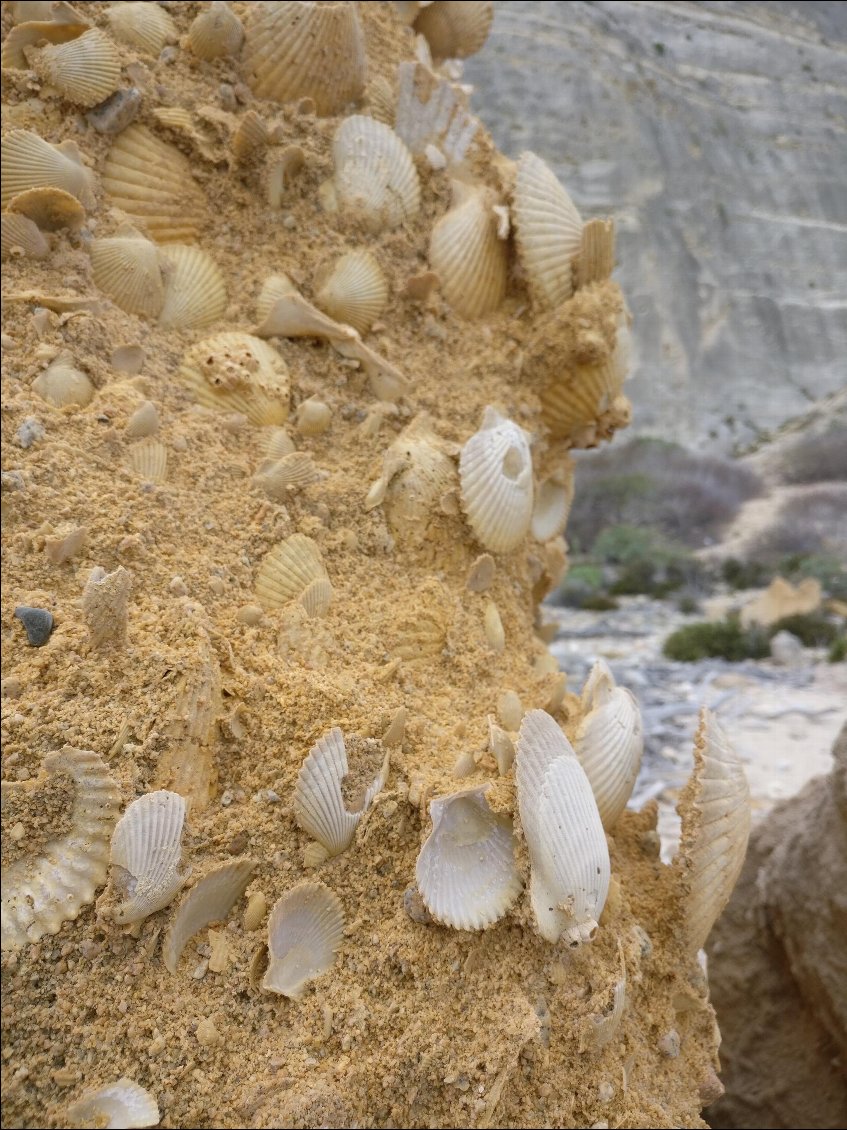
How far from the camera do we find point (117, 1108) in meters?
1.13

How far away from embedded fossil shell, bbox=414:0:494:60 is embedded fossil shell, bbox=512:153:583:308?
0.75 meters

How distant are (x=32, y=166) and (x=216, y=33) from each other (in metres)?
0.62

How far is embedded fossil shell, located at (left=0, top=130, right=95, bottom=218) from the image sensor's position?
179 cm

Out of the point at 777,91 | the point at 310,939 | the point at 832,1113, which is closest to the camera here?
the point at 310,939

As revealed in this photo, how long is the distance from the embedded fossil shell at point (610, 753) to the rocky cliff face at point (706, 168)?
122 inches

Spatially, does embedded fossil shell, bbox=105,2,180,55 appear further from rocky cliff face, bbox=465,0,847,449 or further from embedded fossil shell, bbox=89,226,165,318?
rocky cliff face, bbox=465,0,847,449

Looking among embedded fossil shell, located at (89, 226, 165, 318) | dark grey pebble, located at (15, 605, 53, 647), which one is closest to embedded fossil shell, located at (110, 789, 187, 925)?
dark grey pebble, located at (15, 605, 53, 647)

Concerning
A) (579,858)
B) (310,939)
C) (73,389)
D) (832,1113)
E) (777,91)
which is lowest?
(832,1113)

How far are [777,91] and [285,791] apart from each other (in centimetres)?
500

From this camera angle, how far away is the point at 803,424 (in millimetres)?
6465

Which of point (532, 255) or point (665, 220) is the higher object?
point (532, 255)

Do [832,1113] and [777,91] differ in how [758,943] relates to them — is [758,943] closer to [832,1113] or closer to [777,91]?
[832,1113]

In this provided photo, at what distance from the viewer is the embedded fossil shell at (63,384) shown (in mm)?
1667

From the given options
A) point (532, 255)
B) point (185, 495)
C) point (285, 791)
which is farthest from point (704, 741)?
point (532, 255)
